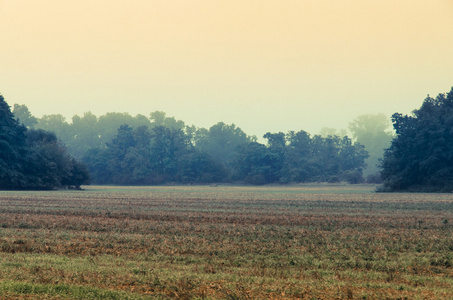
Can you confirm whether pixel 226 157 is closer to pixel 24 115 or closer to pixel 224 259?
pixel 24 115

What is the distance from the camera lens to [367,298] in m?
12.5

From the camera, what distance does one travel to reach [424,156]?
274 feet

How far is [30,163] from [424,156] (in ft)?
179

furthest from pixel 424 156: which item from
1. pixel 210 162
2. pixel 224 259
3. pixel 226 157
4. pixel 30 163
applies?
pixel 226 157

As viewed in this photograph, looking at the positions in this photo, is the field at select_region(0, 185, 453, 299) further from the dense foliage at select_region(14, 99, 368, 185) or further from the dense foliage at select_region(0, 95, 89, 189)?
the dense foliage at select_region(14, 99, 368, 185)

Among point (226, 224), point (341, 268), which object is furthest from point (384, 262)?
point (226, 224)

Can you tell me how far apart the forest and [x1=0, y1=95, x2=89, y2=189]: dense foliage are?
0.14m

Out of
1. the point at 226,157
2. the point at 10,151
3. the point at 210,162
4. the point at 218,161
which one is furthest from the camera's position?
the point at 226,157

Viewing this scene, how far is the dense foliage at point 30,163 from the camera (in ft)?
271

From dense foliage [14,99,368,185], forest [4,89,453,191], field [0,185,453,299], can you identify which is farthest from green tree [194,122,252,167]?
field [0,185,453,299]

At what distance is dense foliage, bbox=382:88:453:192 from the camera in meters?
80.4

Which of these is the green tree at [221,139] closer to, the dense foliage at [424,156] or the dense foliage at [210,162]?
the dense foliage at [210,162]

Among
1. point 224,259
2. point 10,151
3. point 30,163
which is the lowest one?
point 224,259

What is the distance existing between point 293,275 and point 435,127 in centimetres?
7443
